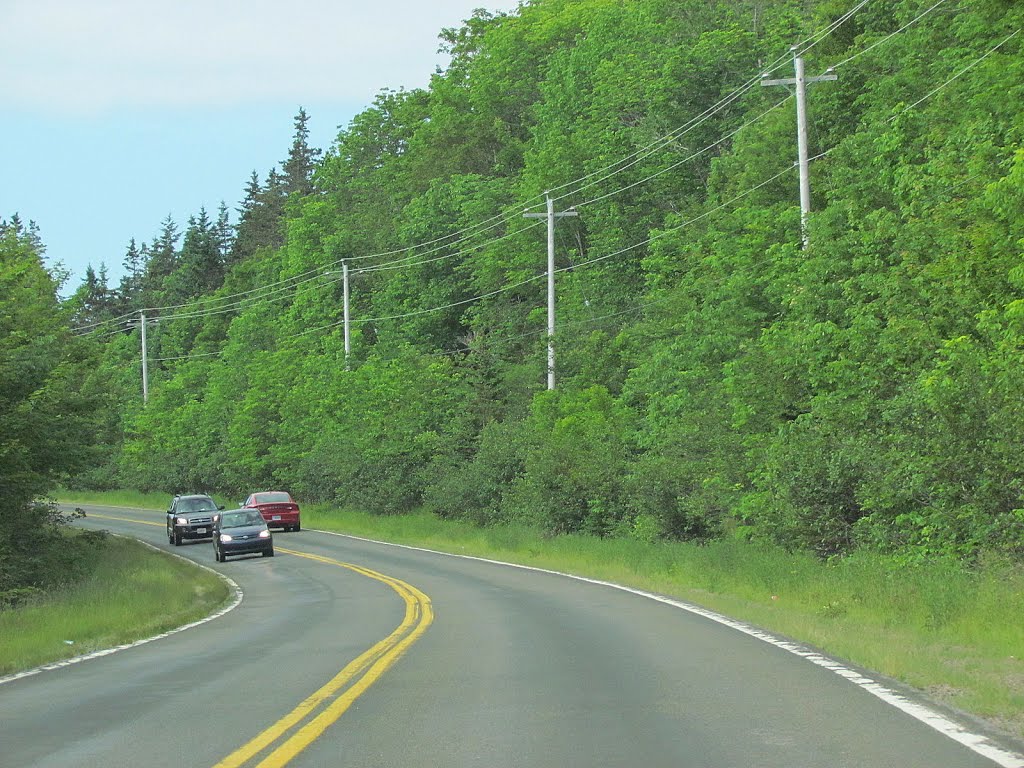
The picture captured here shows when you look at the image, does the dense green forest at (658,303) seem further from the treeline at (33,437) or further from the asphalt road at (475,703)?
the asphalt road at (475,703)

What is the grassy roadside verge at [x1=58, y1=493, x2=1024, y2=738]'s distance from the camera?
10672 millimetres

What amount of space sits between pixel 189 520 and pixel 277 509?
517 cm

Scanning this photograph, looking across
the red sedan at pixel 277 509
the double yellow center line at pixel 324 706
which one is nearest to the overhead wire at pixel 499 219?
the red sedan at pixel 277 509

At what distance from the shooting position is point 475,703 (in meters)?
10.0

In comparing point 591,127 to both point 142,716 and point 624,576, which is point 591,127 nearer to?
point 624,576

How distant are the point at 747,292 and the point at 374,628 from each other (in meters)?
19.2

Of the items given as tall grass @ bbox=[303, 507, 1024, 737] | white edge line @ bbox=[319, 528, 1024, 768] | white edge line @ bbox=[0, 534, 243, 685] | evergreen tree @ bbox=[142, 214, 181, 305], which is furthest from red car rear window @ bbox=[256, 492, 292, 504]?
evergreen tree @ bbox=[142, 214, 181, 305]

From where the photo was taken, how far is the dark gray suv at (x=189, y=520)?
49219 millimetres

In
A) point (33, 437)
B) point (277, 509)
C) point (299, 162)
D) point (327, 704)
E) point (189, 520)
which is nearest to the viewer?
point (327, 704)

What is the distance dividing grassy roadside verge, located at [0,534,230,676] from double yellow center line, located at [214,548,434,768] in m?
4.34

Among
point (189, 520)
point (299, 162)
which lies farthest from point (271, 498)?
point (299, 162)

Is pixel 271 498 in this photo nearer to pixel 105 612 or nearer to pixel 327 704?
pixel 105 612

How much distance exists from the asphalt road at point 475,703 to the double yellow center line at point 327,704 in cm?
3

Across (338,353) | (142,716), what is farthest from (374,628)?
(338,353)
